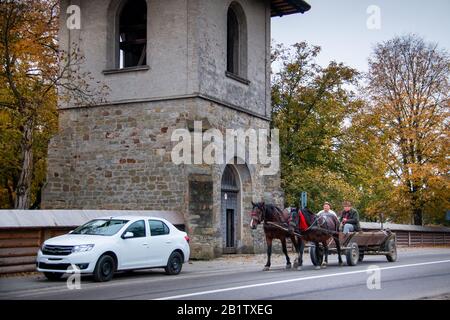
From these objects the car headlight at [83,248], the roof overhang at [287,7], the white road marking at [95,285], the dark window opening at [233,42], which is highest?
the roof overhang at [287,7]

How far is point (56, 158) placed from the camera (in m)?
27.5

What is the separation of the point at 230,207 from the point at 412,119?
21319mm

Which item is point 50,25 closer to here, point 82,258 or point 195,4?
point 195,4

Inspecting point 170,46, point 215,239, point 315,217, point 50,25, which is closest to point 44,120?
point 50,25

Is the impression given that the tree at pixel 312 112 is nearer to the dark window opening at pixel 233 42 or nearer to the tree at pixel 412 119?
the tree at pixel 412 119

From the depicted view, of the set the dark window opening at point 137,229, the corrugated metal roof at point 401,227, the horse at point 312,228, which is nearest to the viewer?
the dark window opening at point 137,229

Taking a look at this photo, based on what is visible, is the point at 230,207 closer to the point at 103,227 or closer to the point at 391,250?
the point at 391,250

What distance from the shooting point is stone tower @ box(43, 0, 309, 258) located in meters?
25.5

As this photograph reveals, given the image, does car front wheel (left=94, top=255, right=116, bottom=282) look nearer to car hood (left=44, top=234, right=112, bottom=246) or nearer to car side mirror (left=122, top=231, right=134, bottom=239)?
car hood (left=44, top=234, right=112, bottom=246)

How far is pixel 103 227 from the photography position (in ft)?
57.4

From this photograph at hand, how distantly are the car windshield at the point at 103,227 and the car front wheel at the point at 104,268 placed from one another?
30.7 inches

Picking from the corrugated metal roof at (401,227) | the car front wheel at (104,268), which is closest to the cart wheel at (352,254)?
the car front wheel at (104,268)

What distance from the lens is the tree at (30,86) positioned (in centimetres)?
2414

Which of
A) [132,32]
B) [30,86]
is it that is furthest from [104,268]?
[30,86]
